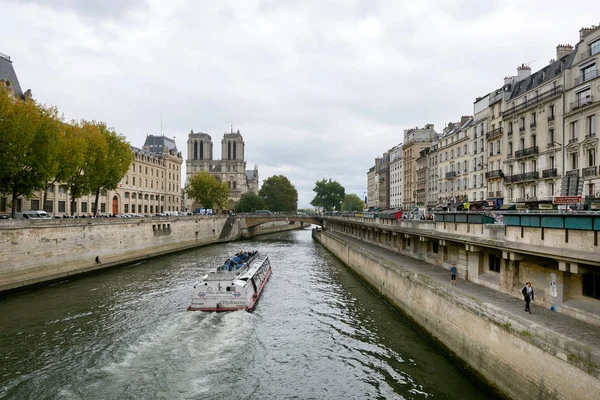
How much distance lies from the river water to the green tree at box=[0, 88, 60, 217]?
11269 mm

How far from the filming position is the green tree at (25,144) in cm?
3003

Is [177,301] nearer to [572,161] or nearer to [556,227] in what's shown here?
[556,227]

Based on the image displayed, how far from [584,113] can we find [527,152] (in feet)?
21.7

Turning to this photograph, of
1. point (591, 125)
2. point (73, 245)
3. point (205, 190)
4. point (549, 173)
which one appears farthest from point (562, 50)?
point (205, 190)

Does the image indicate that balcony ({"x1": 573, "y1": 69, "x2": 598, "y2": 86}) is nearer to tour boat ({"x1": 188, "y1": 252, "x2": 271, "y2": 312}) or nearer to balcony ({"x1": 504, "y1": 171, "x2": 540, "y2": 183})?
balcony ({"x1": 504, "y1": 171, "x2": 540, "y2": 183})

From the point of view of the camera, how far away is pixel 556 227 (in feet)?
43.3

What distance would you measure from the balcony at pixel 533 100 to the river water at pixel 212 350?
21.7 m

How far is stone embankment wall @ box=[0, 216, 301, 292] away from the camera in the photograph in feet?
88.3

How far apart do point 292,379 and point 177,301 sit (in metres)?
12.3

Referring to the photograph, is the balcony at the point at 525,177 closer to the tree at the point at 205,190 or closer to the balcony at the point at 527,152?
the balcony at the point at 527,152

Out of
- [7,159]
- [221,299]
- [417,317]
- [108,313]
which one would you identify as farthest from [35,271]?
[417,317]

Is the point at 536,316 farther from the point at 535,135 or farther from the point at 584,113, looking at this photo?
the point at 535,135

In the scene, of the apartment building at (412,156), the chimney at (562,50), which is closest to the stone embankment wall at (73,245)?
the apartment building at (412,156)

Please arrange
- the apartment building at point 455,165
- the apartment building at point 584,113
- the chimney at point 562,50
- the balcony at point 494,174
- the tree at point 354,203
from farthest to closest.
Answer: the tree at point 354,203
the apartment building at point 455,165
the balcony at point 494,174
the chimney at point 562,50
the apartment building at point 584,113
